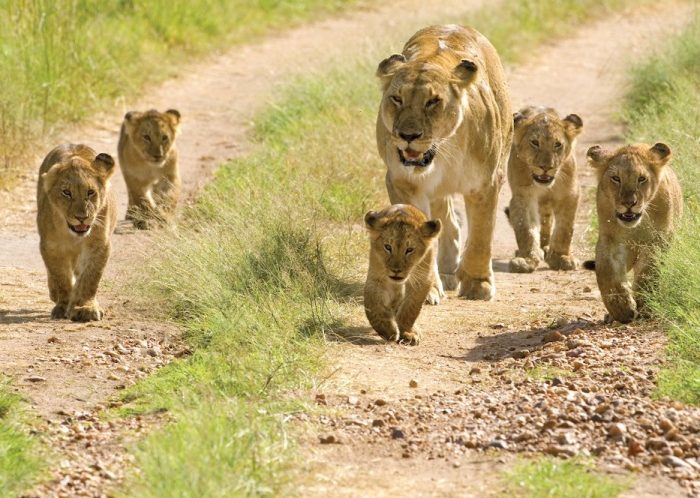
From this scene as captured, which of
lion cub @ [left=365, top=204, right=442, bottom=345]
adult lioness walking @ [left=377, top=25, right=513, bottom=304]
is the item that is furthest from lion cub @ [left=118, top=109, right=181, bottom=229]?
lion cub @ [left=365, top=204, right=442, bottom=345]

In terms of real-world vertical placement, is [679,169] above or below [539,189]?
above

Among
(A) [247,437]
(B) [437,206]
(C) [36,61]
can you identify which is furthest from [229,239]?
(C) [36,61]

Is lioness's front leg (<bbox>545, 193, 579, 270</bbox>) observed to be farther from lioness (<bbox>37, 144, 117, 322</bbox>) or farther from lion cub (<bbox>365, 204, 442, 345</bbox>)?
lioness (<bbox>37, 144, 117, 322</bbox>)

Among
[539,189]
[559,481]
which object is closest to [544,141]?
[539,189]

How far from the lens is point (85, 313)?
27.1 ft

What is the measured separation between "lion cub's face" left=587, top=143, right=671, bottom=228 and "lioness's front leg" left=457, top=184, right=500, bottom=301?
3.36 ft

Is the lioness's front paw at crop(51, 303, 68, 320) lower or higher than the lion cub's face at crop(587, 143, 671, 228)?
lower

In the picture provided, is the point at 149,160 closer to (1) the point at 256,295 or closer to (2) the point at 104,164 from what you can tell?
(2) the point at 104,164

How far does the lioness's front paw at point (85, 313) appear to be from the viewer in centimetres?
826

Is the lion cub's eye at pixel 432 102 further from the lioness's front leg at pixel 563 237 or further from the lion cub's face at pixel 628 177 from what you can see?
the lioness's front leg at pixel 563 237

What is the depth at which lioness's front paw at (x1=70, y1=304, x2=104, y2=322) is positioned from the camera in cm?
826

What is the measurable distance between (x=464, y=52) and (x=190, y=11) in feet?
32.7

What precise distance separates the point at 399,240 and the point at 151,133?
408 cm

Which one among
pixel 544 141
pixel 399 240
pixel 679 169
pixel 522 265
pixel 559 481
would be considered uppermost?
pixel 544 141
